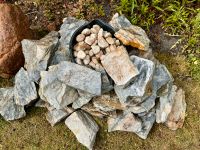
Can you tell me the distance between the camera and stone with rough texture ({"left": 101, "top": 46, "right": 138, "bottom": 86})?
11.3ft

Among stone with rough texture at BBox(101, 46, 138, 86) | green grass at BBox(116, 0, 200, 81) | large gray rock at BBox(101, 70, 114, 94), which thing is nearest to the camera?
stone with rough texture at BBox(101, 46, 138, 86)

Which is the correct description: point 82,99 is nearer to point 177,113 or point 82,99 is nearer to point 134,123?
point 134,123

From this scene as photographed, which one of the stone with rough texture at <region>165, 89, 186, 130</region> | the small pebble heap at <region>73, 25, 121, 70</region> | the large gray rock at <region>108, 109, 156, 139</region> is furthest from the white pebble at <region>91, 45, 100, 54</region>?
the stone with rough texture at <region>165, 89, 186, 130</region>

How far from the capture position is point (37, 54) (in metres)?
3.69

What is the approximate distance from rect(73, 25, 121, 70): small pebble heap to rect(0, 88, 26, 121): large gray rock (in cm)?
74

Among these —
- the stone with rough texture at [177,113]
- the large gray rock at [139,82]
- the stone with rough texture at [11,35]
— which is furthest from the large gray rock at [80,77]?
the stone with rough texture at [177,113]

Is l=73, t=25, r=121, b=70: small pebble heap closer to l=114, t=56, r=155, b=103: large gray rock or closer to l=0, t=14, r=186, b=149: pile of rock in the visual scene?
l=0, t=14, r=186, b=149: pile of rock

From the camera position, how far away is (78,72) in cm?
350

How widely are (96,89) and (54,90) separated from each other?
407 millimetres

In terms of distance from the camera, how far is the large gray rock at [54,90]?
143 inches

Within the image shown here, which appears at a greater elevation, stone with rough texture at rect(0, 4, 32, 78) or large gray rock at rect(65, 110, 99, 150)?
stone with rough texture at rect(0, 4, 32, 78)

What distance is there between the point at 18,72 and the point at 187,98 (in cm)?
158

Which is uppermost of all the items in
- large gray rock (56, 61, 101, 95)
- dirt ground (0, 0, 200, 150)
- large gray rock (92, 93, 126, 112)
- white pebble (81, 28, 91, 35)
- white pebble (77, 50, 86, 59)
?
white pebble (81, 28, 91, 35)

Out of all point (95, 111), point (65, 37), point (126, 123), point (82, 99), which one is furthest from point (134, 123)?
point (65, 37)
